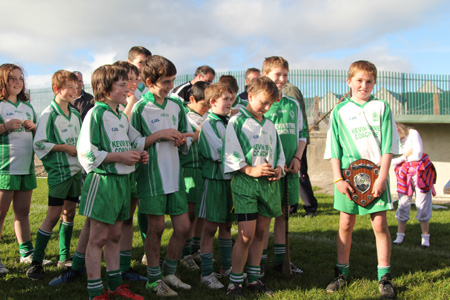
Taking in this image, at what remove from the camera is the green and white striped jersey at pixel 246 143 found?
3750 mm

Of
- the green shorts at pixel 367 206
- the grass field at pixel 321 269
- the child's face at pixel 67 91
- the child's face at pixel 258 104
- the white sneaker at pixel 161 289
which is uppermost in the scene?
the child's face at pixel 67 91

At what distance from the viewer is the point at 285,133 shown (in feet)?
14.6

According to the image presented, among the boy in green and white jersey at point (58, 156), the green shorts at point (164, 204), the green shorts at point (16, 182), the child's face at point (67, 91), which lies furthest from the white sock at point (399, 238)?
the green shorts at point (16, 182)

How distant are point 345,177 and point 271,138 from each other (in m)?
0.76

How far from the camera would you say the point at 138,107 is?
3.88 metres

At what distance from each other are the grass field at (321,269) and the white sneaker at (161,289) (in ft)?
0.20

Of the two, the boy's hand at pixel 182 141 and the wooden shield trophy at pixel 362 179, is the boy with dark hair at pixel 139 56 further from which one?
the wooden shield trophy at pixel 362 179

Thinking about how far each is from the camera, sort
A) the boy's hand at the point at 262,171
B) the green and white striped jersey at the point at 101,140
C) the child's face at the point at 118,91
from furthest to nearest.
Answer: the boy's hand at the point at 262,171 < the child's face at the point at 118,91 < the green and white striped jersey at the point at 101,140

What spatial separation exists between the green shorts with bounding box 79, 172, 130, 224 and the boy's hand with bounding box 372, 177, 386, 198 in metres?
2.11

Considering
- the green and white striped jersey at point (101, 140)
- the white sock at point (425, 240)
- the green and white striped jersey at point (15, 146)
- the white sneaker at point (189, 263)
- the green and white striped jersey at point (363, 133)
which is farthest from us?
the white sock at point (425, 240)

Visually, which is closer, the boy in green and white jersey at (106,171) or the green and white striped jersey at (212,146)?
the boy in green and white jersey at (106,171)

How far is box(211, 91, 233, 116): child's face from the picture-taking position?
4173 millimetres

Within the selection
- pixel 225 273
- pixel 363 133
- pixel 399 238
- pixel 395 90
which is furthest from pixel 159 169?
pixel 395 90

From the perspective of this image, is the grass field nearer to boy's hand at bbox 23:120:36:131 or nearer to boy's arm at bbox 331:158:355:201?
boy's arm at bbox 331:158:355:201
